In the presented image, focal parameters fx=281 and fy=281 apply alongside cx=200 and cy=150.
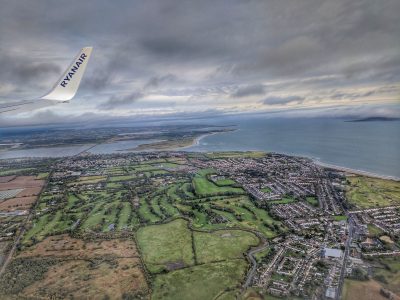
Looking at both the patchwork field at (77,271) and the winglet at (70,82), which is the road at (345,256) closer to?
the patchwork field at (77,271)

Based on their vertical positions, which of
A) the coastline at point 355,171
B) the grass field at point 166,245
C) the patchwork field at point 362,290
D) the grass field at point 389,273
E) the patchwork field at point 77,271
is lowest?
the coastline at point 355,171

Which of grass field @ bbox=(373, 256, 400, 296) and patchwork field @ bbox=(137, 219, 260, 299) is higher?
patchwork field @ bbox=(137, 219, 260, 299)

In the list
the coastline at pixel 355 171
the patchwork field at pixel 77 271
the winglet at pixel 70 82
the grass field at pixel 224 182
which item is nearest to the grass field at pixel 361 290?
the patchwork field at pixel 77 271

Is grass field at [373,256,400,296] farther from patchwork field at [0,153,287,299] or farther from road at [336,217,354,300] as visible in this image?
patchwork field at [0,153,287,299]

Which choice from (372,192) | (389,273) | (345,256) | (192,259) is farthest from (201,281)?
(372,192)

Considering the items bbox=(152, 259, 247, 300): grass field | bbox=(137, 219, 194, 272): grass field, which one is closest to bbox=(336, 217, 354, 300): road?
bbox=(152, 259, 247, 300): grass field

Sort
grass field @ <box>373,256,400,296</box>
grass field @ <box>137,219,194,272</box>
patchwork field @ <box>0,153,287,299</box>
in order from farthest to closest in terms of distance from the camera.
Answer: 1. grass field @ <box>137,219,194,272</box>
2. patchwork field @ <box>0,153,287,299</box>
3. grass field @ <box>373,256,400,296</box>
